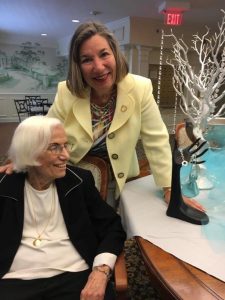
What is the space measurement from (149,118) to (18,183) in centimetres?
71

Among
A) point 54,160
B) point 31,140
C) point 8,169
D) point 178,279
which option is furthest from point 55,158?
point 178,279

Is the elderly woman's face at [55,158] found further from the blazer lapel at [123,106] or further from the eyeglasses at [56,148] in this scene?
the blazer lapel at [123,106]

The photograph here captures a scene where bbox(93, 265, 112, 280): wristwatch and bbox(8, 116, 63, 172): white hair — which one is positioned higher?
bbox(8, 116, 63, 172): white hair

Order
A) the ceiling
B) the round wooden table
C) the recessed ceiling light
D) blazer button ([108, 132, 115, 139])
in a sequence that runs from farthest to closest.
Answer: the recessed ceiling light → the ceiling → blazer button ([108, 132, 115, 139]) → the round wooden table

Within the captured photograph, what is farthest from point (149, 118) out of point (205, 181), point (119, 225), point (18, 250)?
point (18, 250)

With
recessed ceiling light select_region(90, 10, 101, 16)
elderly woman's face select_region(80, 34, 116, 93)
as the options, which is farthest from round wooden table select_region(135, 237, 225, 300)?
recessed ceiling light select_region(90, 10, 101, 16)

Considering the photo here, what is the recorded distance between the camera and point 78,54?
1328 millimetres

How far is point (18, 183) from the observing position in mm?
1266

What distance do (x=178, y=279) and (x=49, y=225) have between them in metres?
0.67

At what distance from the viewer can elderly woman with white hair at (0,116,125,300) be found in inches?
45.9

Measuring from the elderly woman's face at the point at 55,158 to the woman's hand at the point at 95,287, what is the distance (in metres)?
0.45

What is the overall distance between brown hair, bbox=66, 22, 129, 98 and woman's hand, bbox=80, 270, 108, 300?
86cm

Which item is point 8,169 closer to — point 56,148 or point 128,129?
point 56,148

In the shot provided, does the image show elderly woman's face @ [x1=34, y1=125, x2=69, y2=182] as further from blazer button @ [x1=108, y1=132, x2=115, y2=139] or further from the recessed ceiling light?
the recessed ceiling light
